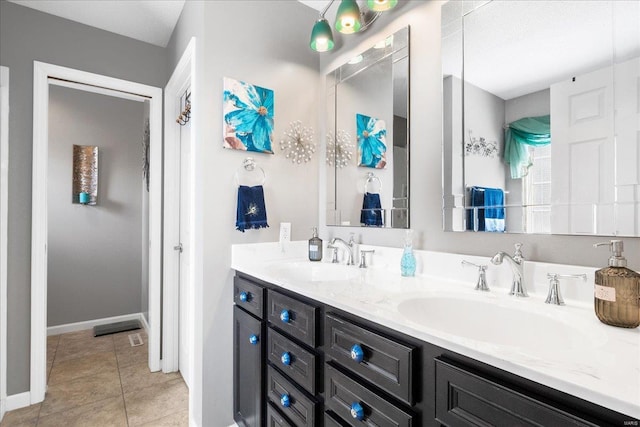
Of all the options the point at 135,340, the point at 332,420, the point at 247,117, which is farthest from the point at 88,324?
the point at 332,420

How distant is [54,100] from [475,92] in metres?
3.96

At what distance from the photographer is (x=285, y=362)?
4.12 ft

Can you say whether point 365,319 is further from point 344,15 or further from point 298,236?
point 344,15

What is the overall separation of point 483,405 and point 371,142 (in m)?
1.39

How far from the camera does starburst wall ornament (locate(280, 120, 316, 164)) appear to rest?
197 cm

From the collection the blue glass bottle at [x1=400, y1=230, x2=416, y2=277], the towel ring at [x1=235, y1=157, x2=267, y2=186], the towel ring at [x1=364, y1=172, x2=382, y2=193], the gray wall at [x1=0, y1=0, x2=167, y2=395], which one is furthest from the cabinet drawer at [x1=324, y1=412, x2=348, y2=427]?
the gray wall at [x1=0, y1=0, x2=167, y2=395]

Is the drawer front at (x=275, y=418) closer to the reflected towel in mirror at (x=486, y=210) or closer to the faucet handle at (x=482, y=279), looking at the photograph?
the faucet handle at (x=482, y=279)

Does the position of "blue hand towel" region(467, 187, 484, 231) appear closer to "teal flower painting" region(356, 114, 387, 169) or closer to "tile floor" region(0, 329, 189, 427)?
"teal flower painting" region(356, 114, 387, 169)

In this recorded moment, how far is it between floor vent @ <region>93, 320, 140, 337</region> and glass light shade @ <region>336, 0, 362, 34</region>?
3.47m

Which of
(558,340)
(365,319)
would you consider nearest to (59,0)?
(365,319)

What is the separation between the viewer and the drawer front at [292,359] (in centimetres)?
113

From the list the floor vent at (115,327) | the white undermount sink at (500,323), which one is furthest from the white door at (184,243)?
the white undermount sink at (500,323)

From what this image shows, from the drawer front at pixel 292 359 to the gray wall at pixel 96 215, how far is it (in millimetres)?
2927

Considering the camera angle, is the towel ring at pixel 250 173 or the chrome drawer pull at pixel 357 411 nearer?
the chrome drawer pull at pixel 357 411
